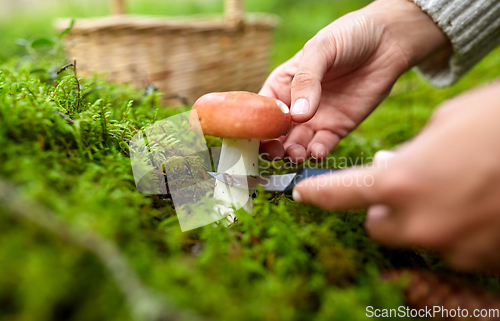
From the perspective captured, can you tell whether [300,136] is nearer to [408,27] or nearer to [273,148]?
[273,148]

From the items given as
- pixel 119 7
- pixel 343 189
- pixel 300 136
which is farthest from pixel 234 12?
pixel 343 189

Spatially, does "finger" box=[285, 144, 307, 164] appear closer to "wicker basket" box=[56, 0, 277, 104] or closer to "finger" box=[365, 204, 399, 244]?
"finger" box=[365, 204, 399, 244]

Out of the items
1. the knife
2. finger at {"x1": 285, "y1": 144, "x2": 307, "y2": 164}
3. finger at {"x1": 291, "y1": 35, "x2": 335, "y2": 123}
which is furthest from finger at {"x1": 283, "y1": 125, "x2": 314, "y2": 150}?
the knife

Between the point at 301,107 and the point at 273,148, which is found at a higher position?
the point at 301,107

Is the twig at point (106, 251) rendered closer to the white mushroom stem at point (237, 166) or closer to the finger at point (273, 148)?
the white mushroom stem at point (237, 166)

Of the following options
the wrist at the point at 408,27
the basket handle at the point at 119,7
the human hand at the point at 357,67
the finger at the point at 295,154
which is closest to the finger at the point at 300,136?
the human hand at the point at 357,67

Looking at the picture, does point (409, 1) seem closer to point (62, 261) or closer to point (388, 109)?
point (388, 109)
